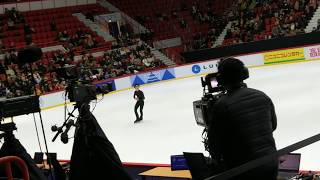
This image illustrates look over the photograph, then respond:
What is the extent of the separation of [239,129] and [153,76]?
21.2 m

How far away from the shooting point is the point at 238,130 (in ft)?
11.2

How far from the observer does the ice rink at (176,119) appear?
9984mm

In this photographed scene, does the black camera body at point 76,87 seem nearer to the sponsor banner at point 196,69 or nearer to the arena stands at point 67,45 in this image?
the arena stands at point 67,45

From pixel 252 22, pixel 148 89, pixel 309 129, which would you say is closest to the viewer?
pixel 309 129

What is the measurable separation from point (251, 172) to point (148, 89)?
61.4 feet

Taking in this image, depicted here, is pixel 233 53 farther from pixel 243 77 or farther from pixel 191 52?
pixel 243 77

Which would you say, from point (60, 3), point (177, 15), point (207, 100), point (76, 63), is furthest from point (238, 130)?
point (177, 15)

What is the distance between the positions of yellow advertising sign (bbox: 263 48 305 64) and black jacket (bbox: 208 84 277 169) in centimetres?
2030

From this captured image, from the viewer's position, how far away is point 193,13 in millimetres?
Answer: 33531

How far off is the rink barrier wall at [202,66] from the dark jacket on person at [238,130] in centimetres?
1834

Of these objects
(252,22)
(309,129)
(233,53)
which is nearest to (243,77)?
(309,129)

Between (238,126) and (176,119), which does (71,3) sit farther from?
(238,126)

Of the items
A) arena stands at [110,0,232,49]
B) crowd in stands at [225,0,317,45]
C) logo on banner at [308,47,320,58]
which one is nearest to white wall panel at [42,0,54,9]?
arena stands at [110,0,232,49]

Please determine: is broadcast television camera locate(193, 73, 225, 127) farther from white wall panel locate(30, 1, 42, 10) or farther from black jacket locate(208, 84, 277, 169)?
white wall panel locate(30, 1, 42, 10)
